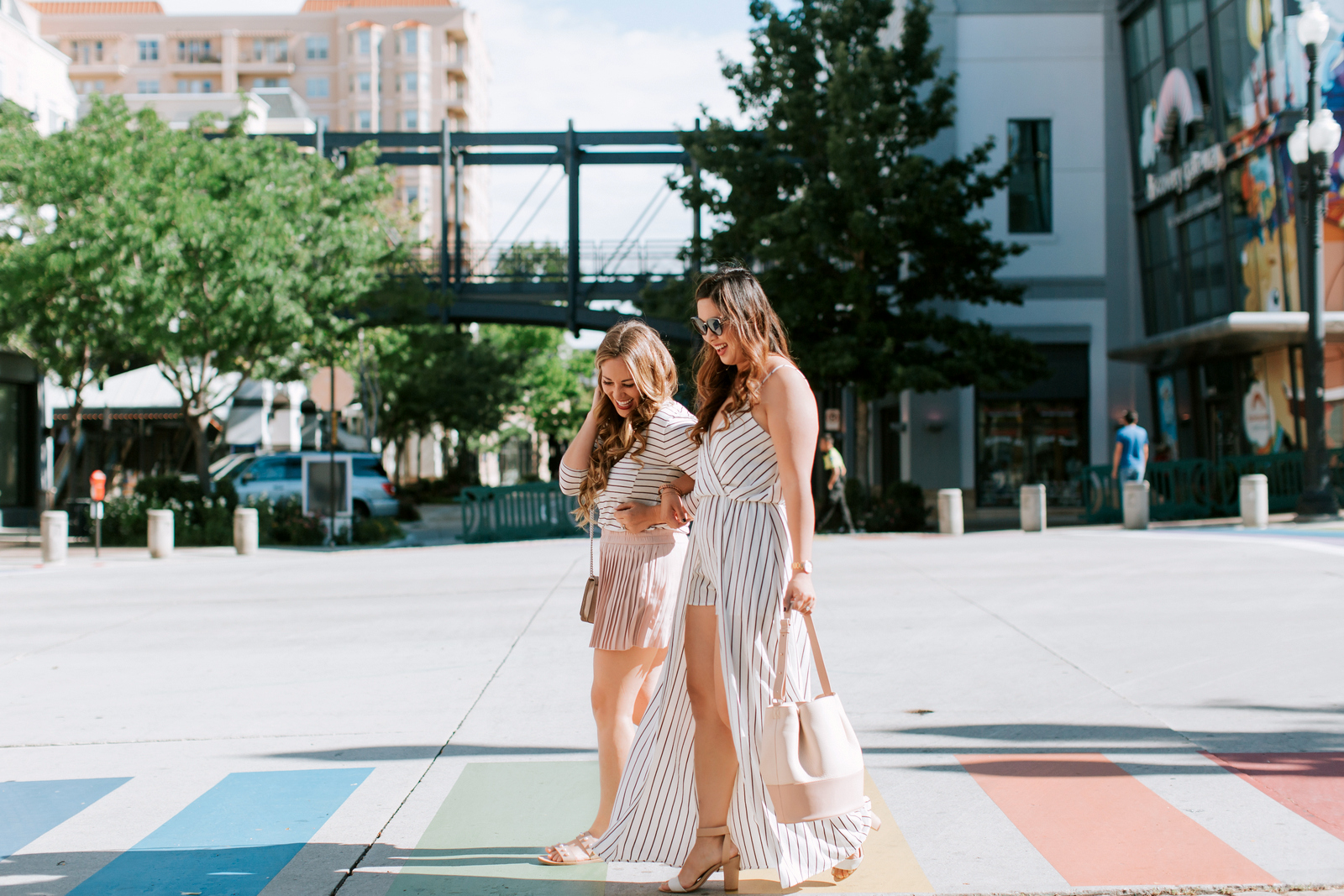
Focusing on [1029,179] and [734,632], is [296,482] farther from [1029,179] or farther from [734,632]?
[734,632]

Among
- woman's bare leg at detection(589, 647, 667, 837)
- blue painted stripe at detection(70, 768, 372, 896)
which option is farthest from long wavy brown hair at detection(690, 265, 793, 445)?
blue painted stripe at detection(70, 768, 372, 896)

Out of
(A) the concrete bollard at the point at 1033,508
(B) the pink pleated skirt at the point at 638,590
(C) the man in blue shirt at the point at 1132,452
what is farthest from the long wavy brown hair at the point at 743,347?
(C) the man in blue shirt at the point at 1132,452

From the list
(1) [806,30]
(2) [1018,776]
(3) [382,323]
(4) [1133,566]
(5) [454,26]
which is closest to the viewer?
(2) [1018,776]

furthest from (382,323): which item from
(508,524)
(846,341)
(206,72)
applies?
(206,72)

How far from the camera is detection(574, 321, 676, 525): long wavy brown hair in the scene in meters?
3.85

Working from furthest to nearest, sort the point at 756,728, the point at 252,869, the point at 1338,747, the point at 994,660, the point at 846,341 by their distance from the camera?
1. the point at 846,341
2. the point at 994,660
3. the point at 1338,747
4. the point at 252,869
5. the point at 756,728

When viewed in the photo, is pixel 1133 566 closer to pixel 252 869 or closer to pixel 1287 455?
pixel 1287 455

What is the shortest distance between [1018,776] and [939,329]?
59.1 ft

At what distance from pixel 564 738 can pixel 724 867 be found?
228 cm

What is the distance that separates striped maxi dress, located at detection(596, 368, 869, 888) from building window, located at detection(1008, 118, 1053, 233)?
2466 cm

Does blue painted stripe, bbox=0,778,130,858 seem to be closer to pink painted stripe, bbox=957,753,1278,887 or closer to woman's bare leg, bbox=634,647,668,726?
woman's bare leg, bbox=634,647,668,726

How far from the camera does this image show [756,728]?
3457mm

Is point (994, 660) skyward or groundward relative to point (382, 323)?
groundward

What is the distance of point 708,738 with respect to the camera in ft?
11.8
